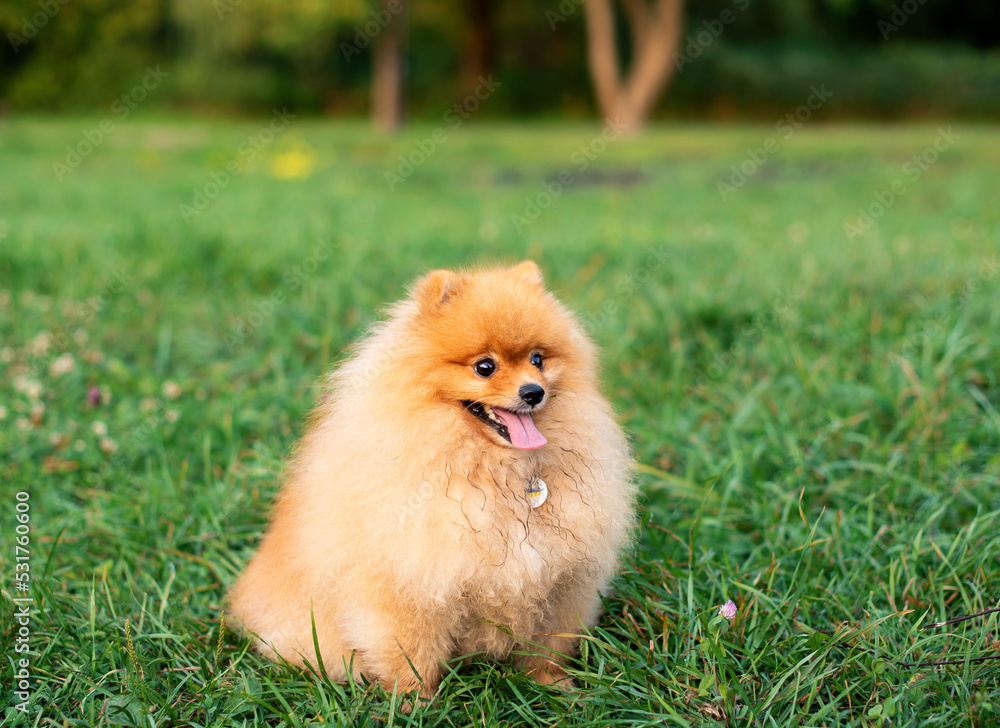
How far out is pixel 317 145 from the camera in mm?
14516

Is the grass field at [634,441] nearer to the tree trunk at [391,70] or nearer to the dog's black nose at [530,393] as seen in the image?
the dog's black nose at [530,393]

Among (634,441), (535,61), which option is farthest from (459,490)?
(535,61)

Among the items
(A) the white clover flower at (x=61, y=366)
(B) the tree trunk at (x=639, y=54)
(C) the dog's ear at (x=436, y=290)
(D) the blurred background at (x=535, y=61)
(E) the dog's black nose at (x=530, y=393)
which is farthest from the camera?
(D) the blurred background at (x=535, y=61)

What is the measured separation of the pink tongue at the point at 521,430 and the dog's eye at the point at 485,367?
0.10 metres

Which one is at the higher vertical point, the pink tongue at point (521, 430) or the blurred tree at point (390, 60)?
the pink tongue at point (521, 430)

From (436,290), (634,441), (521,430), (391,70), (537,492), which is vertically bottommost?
(391,70)

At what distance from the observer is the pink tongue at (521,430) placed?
202cm

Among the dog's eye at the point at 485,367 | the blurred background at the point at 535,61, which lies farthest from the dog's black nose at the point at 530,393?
the blurred background at the point at 535,61

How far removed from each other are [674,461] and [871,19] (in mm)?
28451

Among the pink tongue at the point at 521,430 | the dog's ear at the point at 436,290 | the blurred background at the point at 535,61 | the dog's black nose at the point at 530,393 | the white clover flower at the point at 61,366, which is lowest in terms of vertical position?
the blurred background at the point at 535,61

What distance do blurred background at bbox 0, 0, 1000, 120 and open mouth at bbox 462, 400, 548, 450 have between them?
71.6ft

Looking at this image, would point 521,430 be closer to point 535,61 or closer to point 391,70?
point 391,70

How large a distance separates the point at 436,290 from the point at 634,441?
1835 mm

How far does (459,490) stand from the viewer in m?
2.05
